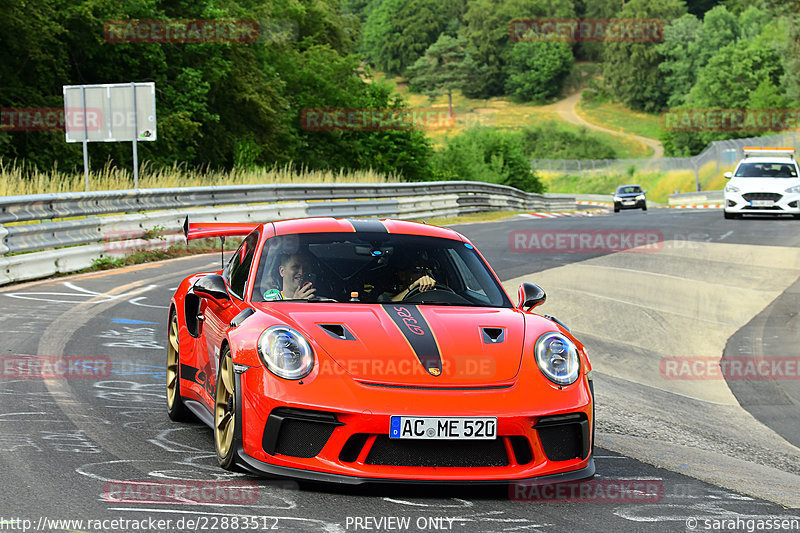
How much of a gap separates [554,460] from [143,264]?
1314cm

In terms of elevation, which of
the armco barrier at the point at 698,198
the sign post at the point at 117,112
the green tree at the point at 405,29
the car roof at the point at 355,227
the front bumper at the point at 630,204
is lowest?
the armco barrier at the point at 698,198

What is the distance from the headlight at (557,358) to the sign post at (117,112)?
16.8m

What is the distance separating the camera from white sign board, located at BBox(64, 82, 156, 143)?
21188 millimetres

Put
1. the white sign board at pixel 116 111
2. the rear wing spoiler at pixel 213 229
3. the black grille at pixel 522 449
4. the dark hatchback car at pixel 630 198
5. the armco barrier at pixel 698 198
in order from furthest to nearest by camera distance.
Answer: the armco barrier at pixel 698 198 < the dark hatchback car at pixel 630 198 < the white sign board at pixel 116 111 < the rear wing spoiler at pixel 213 229 < the black grille at pixel 522 449

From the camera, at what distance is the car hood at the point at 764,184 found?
2777cm

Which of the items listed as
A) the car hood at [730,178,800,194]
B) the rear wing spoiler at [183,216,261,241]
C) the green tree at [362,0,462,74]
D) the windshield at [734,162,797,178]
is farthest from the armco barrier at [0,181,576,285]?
the green tree at [362,0,462,74]

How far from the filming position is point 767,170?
2945cm

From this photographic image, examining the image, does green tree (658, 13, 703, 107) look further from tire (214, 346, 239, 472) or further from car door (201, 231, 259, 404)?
tire (214, 346, 239, 472)

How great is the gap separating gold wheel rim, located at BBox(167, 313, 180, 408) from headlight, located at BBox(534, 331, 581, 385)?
2549mm

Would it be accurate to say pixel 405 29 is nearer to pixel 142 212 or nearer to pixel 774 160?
pixel 774 160

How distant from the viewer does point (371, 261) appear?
6516 millimetres

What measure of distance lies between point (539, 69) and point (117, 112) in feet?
497

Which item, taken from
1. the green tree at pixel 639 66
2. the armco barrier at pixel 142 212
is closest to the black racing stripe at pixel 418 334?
the armco barrier at pixel 142 212

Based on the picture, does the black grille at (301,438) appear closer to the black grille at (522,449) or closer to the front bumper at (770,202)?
the black grille at (522,449)
